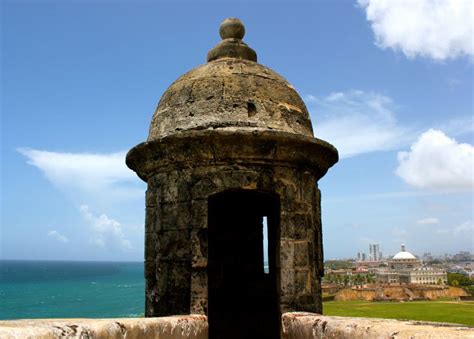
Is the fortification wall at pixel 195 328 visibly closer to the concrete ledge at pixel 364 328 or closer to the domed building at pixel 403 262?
the concrete ledge at pixel 364 328

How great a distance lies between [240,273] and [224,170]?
305cm

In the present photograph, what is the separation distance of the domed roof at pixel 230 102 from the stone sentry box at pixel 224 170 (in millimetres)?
10

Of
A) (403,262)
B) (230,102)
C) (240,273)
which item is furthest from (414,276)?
(230,102)

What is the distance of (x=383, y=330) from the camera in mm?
2699

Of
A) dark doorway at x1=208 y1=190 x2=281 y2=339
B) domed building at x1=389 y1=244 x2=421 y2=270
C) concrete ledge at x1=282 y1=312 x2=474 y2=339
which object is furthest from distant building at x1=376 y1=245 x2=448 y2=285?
concrete ledge at x1=282 y1=312 x2=474 y2=339

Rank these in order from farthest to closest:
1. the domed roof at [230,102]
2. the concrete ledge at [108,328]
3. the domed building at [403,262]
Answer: the domed building at [403,262] < the domed roof at [230,102] < the concrete ledge at [108,328]

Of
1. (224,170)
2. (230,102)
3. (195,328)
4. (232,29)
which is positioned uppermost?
(232,29)

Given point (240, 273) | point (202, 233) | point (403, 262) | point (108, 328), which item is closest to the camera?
point (108, 328)

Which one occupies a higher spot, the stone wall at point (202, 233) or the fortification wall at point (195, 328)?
the stone wall at point (202, 233)

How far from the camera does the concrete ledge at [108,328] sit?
2234 mm

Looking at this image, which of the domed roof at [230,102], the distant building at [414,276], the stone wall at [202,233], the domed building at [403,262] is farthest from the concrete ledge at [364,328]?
the domed building at [403,262]

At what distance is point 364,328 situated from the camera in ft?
9.34

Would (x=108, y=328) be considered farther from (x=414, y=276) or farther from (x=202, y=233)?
(x=414, y=276)

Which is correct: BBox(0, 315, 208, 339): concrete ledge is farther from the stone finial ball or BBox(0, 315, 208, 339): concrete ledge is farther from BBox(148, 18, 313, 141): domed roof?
the stone finial ball
